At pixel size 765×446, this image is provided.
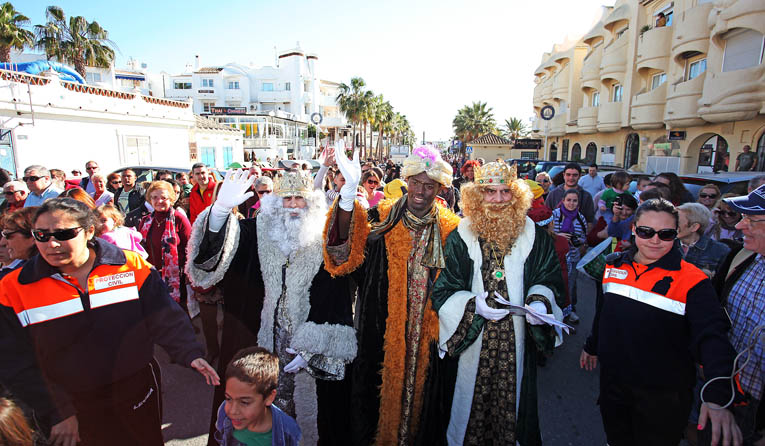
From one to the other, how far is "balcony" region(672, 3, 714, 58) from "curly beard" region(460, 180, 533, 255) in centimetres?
1728

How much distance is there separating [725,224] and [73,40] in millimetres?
29371

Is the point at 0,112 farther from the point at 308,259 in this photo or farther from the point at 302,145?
the point at 302,145

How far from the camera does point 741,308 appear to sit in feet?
7.32

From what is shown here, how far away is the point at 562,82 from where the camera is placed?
2852 cm

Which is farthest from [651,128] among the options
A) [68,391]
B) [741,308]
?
[68,391]

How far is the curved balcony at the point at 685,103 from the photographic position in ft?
47.9

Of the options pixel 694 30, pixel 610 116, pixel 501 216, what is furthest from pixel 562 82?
pixel 501 216

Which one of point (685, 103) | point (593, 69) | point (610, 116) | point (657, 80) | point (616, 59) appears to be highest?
point (593, 69)

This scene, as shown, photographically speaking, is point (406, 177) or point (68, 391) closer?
point (68, 391)

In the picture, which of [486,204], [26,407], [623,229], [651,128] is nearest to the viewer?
[26,407]

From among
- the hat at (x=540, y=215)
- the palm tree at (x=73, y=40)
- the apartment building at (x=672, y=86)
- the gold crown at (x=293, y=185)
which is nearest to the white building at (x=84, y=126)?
the palm tree at (x=73, y=40)

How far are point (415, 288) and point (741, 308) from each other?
1902 millimetres

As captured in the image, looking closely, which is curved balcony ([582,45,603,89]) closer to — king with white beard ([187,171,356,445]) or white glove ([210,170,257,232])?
king with white beard ([187,171,356,445])

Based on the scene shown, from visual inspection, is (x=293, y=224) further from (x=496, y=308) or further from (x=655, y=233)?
(x=655, y=233)
